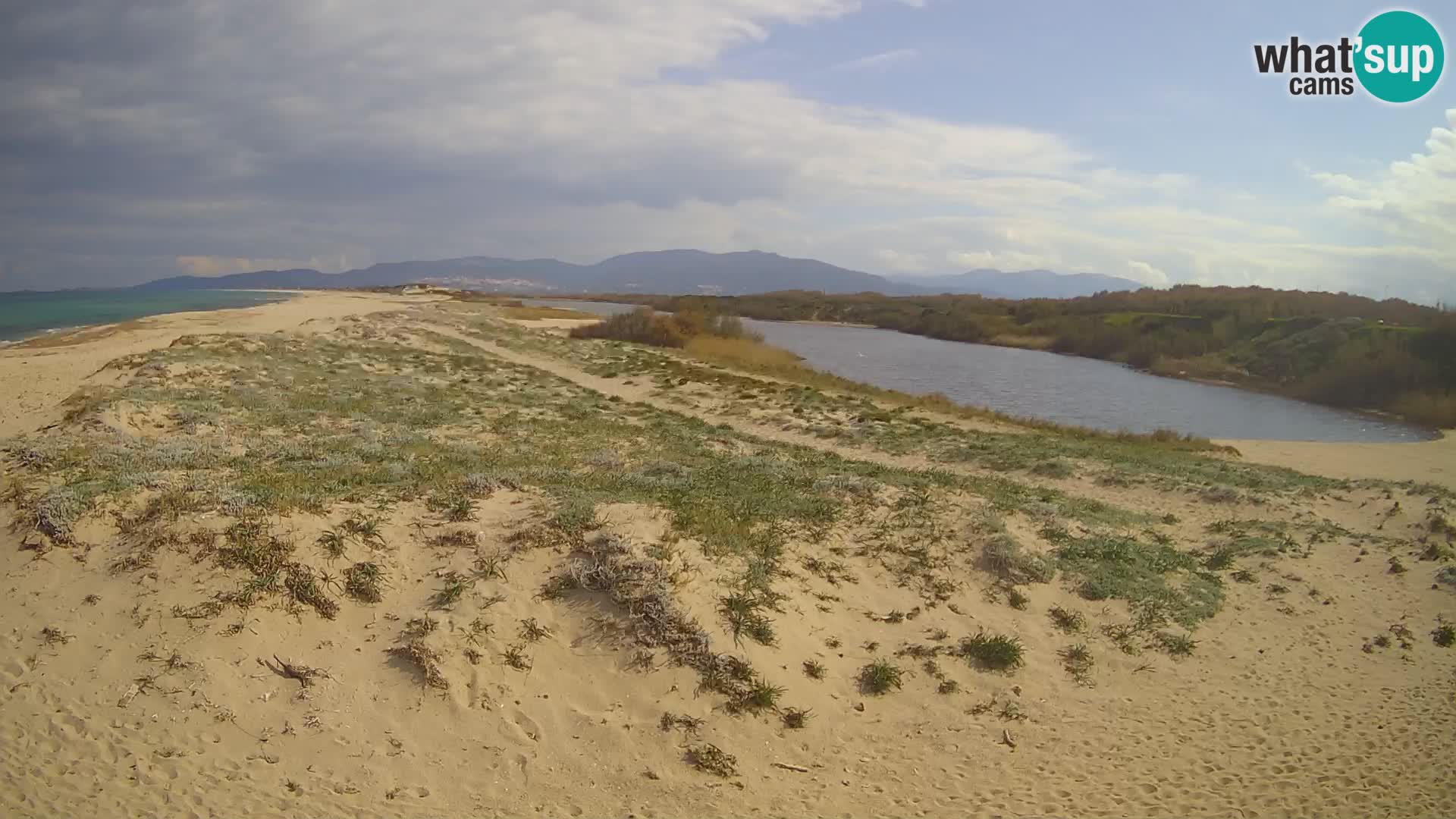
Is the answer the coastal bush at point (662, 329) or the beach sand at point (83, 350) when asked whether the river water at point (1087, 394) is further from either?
the beach sand at point (83, 350)

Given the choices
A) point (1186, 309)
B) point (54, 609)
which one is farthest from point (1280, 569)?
point (1186, 309)

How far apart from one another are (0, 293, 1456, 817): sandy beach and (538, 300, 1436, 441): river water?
20065 mm

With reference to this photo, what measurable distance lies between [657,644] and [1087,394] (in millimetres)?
38041

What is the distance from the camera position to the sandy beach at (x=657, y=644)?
214 inches

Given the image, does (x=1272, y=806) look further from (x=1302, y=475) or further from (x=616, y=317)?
(x=616, y=317)

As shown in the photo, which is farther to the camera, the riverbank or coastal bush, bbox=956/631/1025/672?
the riverbank

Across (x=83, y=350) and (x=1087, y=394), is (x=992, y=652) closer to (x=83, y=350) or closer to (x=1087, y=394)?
(x=1087, y=394)

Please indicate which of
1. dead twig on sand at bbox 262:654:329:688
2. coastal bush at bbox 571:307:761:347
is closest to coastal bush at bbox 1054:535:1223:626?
dead twig on sand at bbox 262:654:329:688

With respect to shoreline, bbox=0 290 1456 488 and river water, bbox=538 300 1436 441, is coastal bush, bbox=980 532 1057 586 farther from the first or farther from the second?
river water, bbox=538 300 1436 441

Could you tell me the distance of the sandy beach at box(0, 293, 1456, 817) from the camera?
543cm

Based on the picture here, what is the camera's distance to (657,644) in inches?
265

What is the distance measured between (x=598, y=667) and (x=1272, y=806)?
18.0 ft

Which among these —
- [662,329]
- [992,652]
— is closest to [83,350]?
[662,329]

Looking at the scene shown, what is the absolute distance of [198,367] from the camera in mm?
18375
